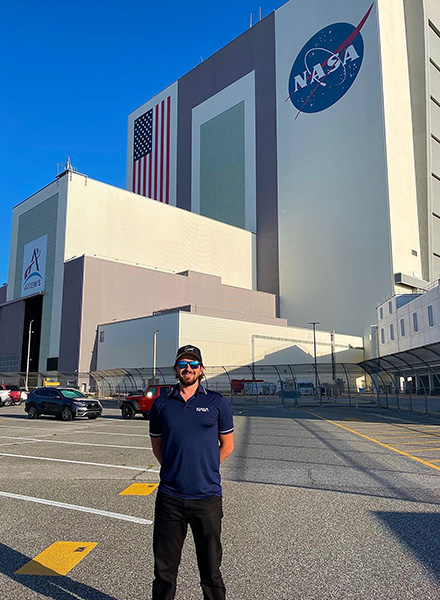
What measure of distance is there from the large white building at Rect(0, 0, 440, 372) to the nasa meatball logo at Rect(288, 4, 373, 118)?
18 centimetres

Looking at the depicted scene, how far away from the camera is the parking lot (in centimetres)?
400

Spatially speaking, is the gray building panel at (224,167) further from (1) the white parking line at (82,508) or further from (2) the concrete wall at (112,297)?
(1) the white parking line at (82,508)

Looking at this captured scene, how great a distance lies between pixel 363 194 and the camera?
219 ft

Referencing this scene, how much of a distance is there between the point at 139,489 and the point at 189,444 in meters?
4.58

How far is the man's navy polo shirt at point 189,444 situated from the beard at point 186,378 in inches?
4.0

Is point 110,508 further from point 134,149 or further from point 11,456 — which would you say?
point 134,149

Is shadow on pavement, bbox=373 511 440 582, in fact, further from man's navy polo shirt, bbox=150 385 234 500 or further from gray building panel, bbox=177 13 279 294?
gray building panel, bbox=177 13 279 294

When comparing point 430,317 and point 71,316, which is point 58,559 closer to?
point 430,317

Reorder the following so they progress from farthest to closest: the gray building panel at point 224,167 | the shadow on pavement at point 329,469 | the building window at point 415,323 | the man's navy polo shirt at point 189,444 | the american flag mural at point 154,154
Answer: the american flag mural at point 154,154, the gray building panel at point 224,167, the building window at point 415,323, the shadow on pavement at point 329,469, the man's navy polo shirt at point 189,444

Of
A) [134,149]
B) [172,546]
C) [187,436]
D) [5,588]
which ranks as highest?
[134,149]

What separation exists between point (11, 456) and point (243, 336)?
50.7 m

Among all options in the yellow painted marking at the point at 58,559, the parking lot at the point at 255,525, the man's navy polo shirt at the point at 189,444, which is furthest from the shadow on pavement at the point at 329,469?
the man's navy polo shirt at the point at 189,444

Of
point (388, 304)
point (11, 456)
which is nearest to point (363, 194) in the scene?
point (388, 304)

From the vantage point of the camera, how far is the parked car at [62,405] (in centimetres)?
2194
